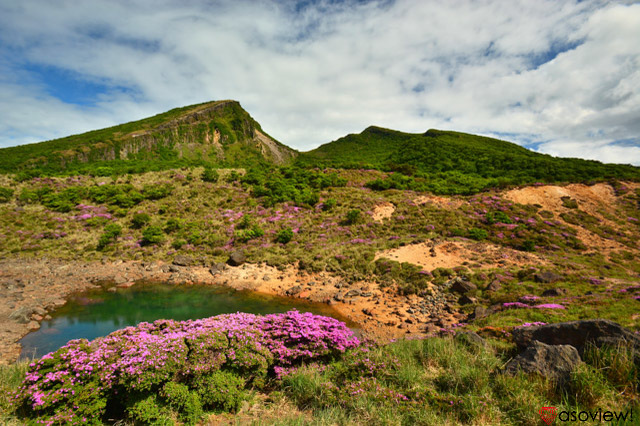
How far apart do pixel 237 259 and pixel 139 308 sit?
7.04 meters

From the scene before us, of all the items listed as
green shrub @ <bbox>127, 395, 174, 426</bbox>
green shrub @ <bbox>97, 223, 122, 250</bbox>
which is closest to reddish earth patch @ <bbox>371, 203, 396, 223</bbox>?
green shrub @ <bbox>127, 395, 174, 426</bbox>

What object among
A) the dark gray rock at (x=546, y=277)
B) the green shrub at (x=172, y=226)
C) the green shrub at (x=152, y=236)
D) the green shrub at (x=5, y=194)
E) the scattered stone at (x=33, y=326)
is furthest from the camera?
the green shrub at (x=5, y=194)

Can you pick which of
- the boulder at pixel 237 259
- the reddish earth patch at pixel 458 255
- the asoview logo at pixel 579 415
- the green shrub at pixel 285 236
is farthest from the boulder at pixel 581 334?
the green shrub at pixel 285 236

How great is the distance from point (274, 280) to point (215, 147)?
70284 millimetres

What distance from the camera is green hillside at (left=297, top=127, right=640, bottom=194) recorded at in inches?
1405

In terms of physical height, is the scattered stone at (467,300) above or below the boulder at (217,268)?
below

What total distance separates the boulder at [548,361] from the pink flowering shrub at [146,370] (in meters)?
4.05

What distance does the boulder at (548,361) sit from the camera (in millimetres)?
4629

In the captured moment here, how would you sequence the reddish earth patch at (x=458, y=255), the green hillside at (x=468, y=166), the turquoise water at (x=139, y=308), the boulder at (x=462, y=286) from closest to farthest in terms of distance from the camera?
the turquoise water at (x=139, y=308) < the boulder at (x=462, y=286) < the reddish earth patch at (x=458, y=255) < the green hillside at (x=468, y=166)

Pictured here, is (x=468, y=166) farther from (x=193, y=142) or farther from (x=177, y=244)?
(x=193, y=142)

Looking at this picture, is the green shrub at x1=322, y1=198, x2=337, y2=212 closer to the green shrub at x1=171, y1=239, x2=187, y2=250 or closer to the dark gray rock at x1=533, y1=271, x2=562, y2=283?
the green shrub at x1=171, y1=239, x2=187, y2=250

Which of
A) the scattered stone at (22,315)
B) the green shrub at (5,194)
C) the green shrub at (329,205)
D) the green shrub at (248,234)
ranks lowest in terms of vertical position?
the scattered stone at (22,315)

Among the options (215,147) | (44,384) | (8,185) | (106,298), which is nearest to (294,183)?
(106,298)

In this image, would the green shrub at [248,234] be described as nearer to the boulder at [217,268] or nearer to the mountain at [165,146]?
the boulder at [217,268]
